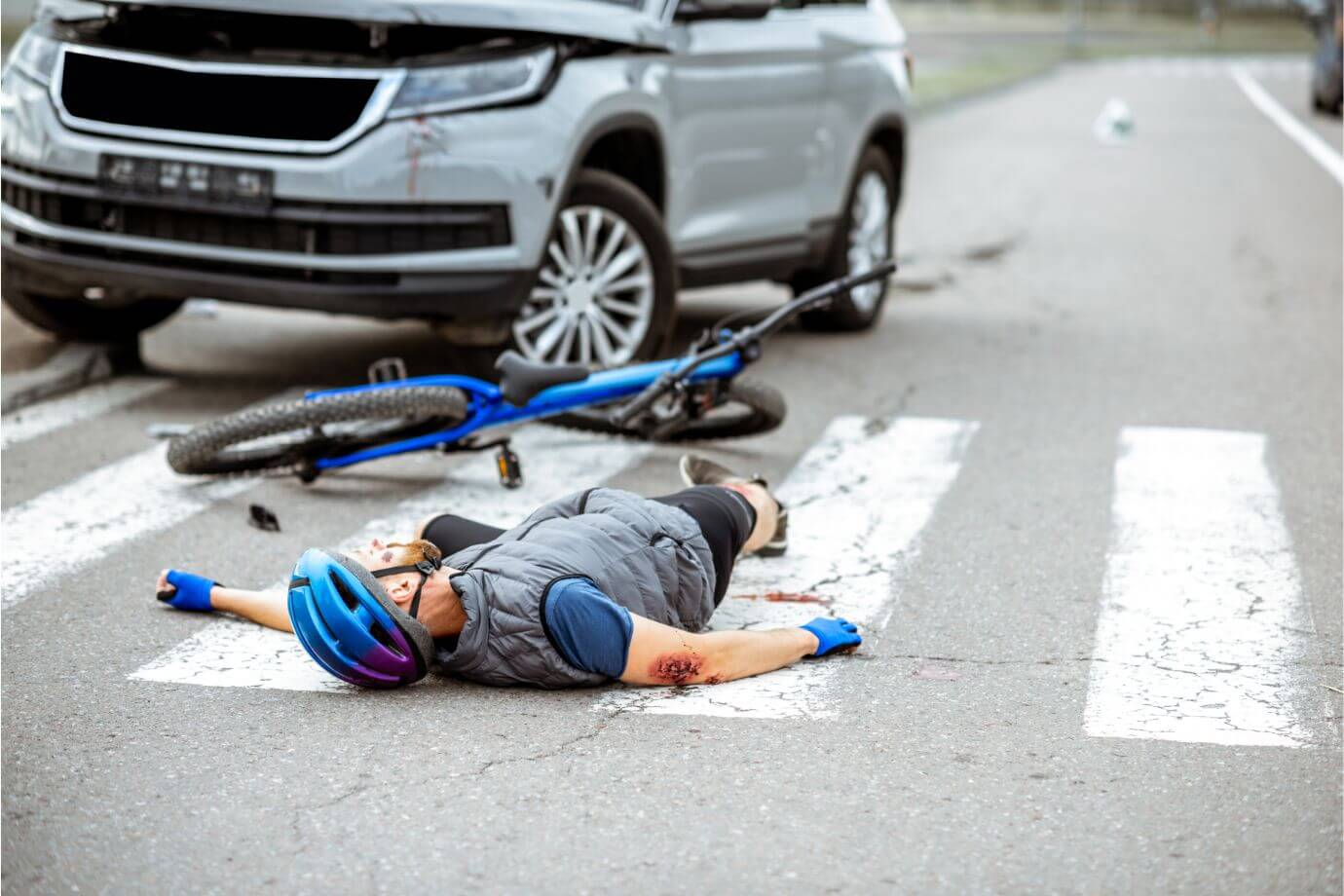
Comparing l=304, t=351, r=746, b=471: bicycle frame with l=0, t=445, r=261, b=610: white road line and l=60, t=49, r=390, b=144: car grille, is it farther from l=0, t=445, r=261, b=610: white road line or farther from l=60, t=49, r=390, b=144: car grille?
l=60, t=49, r=390, b=144: car grille

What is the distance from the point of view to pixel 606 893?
143 inches

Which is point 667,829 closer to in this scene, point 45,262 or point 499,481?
point 499,481

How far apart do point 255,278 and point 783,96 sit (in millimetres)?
2884

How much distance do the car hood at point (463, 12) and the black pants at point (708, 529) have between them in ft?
8.47

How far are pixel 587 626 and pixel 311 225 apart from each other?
313 centimetres

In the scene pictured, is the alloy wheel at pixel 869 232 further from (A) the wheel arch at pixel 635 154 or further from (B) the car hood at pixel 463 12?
(B) the car hood at pixel 463 12

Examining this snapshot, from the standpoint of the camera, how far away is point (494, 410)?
6785 millimetres

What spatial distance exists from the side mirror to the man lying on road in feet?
12.2

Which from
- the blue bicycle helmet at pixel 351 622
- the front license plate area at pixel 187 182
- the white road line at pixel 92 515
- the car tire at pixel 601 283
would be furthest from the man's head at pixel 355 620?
the car tire at pixel 601 283

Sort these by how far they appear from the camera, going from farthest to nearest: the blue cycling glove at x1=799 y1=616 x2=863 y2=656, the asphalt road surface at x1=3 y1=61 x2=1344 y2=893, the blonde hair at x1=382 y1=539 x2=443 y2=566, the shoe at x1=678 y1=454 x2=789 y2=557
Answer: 1. the shoe at x1=678 y1=454 x2=789 y2=557
2. the blue cycling glove at x1=799 y1=616 x2=863 y2=656
3. the blonde hair at x1=382 y1=539 x2=443 y2=566
4. the asphalt road surface at x1=3 y1=61 x2=1344 y2=893

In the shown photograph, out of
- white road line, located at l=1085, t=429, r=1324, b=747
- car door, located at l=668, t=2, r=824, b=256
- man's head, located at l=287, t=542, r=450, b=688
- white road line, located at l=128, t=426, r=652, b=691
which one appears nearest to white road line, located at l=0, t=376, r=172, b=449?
white road line, located at l=128, t=426, r=652, b=691

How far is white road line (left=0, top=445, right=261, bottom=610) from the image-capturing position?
5.70m

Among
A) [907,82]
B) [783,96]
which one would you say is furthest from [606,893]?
[907,82]

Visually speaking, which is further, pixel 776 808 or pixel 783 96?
pixel 783 96
